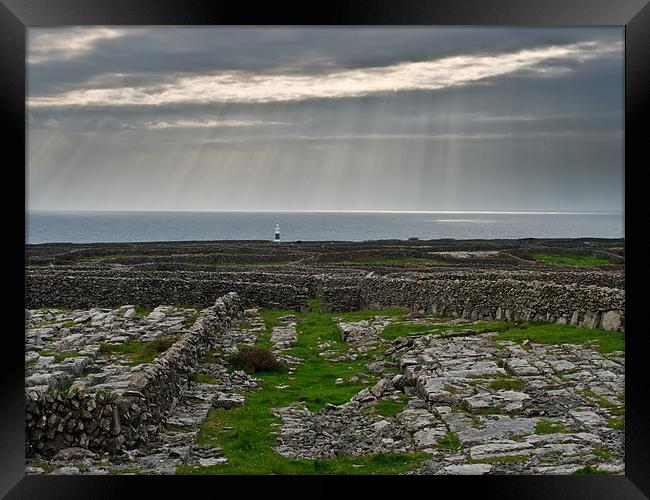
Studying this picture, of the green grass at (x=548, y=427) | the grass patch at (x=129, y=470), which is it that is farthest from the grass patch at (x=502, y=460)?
the grass patch at (x=129, y=470)

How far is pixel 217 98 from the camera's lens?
13975 centimetres

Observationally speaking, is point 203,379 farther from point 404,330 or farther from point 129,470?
point 404,330

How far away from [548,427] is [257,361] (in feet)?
25.2

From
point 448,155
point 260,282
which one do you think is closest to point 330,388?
point 260,282

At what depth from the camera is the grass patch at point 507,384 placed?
12.1m

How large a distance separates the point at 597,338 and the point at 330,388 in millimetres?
6581

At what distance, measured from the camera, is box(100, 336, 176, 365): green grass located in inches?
530

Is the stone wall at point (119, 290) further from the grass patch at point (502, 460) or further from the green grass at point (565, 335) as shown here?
the grass patch at point (502, 460)

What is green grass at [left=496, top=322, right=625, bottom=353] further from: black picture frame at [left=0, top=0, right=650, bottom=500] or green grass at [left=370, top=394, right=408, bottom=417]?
black picture frame at [left=0, top=0, right=650, bottom=500]

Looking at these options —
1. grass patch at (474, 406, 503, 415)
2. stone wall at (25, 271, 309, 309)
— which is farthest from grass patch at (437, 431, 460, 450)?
stone wall at (25, 271, 309, 309)

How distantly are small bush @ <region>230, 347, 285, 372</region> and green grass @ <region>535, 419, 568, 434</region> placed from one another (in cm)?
717

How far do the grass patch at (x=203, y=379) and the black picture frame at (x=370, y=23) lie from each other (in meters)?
7.57

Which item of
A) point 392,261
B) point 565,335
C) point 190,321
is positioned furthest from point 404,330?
point 392,261

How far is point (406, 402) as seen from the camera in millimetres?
12500
